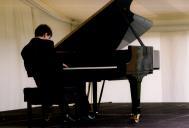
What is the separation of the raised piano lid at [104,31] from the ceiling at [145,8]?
322cm

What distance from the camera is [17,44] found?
7.50 m

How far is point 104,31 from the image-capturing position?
4746 mm

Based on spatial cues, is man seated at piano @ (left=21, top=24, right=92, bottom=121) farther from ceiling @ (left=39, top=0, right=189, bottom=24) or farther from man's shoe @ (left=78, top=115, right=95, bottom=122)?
ceiling @ (left=39, top=0, right=189, bottom=24)

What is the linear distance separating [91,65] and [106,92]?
561cm

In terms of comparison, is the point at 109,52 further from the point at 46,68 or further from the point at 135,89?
the point at 46,68

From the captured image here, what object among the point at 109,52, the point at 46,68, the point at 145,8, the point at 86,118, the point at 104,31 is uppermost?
the point at 145,8

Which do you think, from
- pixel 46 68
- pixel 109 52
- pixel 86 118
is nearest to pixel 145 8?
pixel 86 118

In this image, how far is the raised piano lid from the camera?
4.46 m

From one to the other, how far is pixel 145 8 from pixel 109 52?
4.65 meters

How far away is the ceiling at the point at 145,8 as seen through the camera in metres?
8.09

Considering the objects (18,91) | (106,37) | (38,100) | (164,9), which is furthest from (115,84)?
(38,100)

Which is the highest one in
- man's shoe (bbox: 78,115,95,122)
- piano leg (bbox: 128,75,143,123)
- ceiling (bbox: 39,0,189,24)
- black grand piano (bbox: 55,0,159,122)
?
ceiling (bbox: 39,0,189,24)

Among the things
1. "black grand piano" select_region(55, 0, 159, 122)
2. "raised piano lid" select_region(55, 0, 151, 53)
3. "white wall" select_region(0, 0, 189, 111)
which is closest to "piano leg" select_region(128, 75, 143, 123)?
"black grand piano" select_region(55, 0, 159, 122)

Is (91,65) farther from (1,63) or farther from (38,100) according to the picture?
(1,63)
